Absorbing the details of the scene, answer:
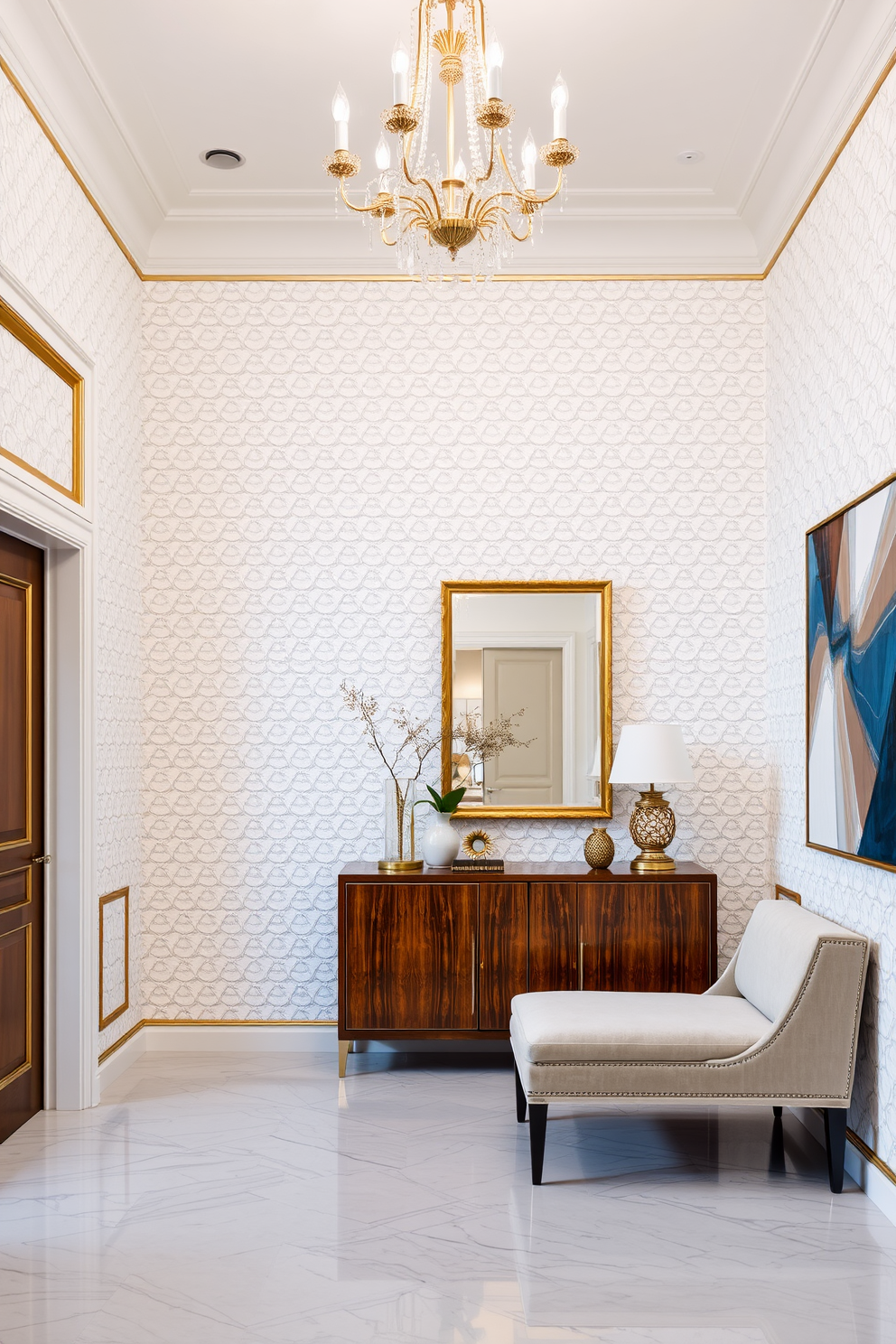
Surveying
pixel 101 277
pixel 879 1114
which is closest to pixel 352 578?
pixel 101 277

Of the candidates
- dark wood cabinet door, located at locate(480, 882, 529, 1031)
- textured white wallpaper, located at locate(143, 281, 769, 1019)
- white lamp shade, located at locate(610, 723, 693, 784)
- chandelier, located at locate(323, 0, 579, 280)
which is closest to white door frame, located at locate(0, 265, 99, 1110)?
textured white wallpaper, located at locate(143, 281, 769, 1019)

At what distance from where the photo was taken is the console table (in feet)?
13.9

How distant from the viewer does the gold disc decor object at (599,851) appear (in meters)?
4.40

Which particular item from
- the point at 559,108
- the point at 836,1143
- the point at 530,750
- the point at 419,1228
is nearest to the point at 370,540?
the point at 530,750

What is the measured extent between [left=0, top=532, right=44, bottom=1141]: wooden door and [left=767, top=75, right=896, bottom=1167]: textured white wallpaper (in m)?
2.79

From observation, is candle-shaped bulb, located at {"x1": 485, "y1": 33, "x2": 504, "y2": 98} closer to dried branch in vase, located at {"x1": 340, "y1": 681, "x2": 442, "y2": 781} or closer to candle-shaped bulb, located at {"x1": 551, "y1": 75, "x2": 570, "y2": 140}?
candle-shaped bulb, located at {"x1": 551, "y1": 75, "x2": 570, "y2": 140}

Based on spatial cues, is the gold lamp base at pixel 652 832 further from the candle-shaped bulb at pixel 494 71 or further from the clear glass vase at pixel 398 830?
the candle-shaped bulb at pixel 494 71

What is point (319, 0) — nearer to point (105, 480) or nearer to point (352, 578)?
point (105, 480)

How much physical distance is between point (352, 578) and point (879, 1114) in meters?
2.93

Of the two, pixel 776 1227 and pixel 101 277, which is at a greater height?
pixel 101 277

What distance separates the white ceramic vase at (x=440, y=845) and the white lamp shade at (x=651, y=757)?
707 mm

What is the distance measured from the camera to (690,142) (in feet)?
13.8

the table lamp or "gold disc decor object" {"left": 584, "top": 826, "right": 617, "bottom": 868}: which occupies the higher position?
the table lamp

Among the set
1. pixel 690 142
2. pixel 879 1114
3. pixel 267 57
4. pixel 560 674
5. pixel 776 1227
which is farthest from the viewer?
pixel 560 674
